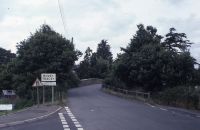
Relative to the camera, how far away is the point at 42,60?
57156mm

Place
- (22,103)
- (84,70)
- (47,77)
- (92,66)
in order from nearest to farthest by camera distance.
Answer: (47,77) → (22,103) → (84,70) → (92,66)

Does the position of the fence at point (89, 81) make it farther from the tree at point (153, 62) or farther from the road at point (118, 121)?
the road at point (118, 121)

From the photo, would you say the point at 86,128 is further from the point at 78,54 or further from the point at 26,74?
the point at 78,54

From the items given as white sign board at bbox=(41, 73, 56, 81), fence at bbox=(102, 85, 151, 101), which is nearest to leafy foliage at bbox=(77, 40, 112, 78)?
fence at bbox=(102, 85, 151, 101)

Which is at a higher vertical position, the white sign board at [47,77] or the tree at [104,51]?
the tree at [104,51]

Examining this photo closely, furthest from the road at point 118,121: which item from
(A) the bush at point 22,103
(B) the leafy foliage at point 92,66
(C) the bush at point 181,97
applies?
(B) the leafy foliage at point 92,66

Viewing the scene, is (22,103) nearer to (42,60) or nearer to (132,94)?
(42,60)

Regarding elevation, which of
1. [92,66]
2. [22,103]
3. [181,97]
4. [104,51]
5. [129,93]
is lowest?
[22,103]

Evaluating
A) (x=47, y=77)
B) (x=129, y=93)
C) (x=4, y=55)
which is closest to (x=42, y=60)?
(x=129, y=93)

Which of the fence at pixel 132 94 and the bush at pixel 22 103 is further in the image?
the bush at pixel 22 103

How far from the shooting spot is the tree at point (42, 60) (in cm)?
5475

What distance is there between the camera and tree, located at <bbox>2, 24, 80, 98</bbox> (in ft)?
180

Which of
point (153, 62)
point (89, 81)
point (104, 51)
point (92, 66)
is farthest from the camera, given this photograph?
point (104, 51)

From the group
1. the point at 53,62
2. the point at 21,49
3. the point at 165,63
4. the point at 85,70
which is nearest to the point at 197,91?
the point at 165,63
